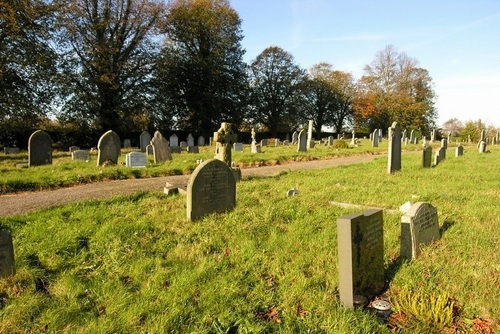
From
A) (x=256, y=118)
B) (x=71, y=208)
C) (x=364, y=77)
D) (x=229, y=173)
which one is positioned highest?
(x=364, y=77)

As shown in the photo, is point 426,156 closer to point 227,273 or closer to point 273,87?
point 227,273

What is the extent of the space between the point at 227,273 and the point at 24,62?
23.4 m

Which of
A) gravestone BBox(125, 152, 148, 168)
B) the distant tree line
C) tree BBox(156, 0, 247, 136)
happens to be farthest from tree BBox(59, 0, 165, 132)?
gravestone BBox(125, 152, 148, 168)

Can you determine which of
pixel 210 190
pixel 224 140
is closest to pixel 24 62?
pixel 224 140

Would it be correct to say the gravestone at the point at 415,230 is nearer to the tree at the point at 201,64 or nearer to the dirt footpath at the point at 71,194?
the dirt footpath at the point at 71,194

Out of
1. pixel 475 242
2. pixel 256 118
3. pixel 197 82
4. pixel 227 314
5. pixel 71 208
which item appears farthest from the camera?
pixel 256 118

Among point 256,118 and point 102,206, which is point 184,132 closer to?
point 256,118

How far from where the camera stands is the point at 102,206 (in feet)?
20.8

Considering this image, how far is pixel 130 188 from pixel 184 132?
93.4ft

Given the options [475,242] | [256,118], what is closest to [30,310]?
[475,242]

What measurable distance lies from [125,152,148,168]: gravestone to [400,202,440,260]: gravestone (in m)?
9.66

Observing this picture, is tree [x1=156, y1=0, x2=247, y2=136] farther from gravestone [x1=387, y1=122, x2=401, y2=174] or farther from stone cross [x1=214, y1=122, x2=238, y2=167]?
gravestone [x1=387, y1=122, x2=401, y2=174]

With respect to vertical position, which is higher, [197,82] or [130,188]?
[197,82]

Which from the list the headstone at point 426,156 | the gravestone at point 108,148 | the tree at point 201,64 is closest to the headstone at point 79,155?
the gravestone at point 108,148
